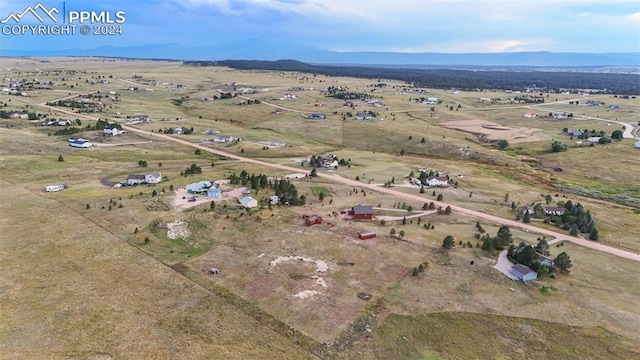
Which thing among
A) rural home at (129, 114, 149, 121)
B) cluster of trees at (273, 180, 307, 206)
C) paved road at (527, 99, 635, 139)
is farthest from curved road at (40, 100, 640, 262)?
paved road at (527, 99, 635, 139)

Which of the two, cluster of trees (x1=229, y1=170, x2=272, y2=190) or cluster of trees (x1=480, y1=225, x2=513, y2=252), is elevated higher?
cluster of trees (x1=229, y1=170, x2=272, y2=190)

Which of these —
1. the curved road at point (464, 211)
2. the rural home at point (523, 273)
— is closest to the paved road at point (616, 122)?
the curved road at point (464, 211)

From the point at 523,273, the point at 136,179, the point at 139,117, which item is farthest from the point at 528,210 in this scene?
the point at 139,117

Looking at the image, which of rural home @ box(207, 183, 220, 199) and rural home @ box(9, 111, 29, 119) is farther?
rural home @ box(9, 111, 29, 119)

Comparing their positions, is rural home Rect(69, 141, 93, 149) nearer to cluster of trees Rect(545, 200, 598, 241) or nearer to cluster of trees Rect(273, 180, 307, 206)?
cluster of trees Rect(273, 180, 307, 206)

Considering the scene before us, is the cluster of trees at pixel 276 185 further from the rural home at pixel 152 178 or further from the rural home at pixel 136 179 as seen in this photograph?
the rural home at pixel 136 179

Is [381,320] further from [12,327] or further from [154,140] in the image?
[154,140]

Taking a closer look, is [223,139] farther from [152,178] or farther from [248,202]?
[248,202]
